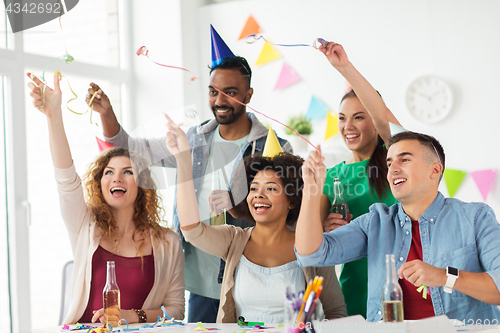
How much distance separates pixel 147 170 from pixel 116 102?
83.2 inches

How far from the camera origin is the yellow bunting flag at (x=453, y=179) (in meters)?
2.88

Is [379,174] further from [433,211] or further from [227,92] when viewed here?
[227,92]

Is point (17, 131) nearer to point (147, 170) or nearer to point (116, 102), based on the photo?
point (116, 102)

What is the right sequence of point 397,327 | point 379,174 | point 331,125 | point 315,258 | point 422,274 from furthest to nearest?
point 331,125 < point 379,174 < point 315,258 < point 422,274 < point 397,327

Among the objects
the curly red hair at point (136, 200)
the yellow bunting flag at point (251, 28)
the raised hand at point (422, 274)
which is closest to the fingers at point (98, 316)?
the curly red hair at point (136, 200)

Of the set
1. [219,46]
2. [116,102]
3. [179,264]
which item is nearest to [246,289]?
[179,264]

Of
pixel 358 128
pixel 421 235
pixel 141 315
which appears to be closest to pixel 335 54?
pixel 358 128

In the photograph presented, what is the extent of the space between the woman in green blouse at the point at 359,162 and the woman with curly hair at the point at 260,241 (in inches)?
4.6

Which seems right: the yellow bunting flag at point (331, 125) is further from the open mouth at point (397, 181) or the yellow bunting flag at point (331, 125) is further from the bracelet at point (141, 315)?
the bracelet at point (141, 315)

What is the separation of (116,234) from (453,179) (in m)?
1.99

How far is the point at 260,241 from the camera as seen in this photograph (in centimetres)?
166

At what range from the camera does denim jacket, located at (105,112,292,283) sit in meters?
1.64

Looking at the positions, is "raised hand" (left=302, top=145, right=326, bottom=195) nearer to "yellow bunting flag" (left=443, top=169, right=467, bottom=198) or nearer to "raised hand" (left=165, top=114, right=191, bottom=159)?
"raised hand" (left=165, top=114, right=191, bottom=159)

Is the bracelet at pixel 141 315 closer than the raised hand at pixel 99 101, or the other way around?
the bracelet at pixel 141 315
